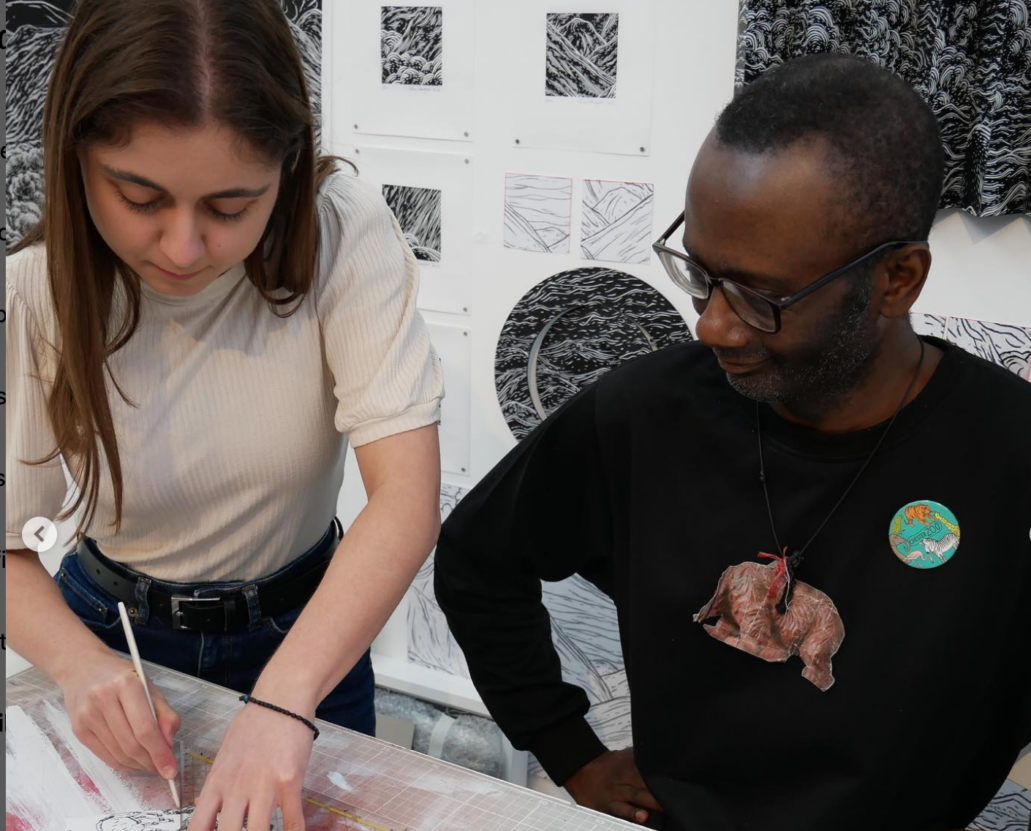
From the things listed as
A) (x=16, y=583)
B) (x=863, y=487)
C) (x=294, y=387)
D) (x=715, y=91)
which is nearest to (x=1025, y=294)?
(x=715, y=91)

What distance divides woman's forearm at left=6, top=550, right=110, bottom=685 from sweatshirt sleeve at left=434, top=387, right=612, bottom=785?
479 millimetres

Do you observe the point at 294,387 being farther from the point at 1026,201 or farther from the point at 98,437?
the point at 1026,201

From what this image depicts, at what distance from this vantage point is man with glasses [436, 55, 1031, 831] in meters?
1.05

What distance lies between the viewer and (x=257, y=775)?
3.20 ft

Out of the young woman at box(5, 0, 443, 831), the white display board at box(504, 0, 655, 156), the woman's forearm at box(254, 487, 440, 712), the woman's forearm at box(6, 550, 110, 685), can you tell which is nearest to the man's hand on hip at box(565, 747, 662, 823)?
the young woman at box(5, 0, 443, 831)

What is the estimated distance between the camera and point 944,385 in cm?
116

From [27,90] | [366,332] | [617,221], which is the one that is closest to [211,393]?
[366,332]

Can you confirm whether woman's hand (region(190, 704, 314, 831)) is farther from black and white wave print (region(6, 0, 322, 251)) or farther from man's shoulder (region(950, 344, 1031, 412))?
black and white wave print (region(6, 0, 322, 251))

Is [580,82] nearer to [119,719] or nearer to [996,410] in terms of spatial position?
[996,410]

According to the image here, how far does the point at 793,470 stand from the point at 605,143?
0.91 m

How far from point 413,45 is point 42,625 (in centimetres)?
132

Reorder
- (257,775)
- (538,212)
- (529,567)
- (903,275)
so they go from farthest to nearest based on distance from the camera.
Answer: (538,212) < (529,567) < (903,275) < (257,775)

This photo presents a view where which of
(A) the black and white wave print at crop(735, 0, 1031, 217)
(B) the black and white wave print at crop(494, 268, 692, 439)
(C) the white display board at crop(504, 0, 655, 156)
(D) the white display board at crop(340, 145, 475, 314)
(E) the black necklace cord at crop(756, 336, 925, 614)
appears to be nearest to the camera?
(E) the black necklace cord at crop(756, 336, 925, 614)

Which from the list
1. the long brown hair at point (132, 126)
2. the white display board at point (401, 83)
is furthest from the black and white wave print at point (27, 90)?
the long brown hair at point (132, 126)
